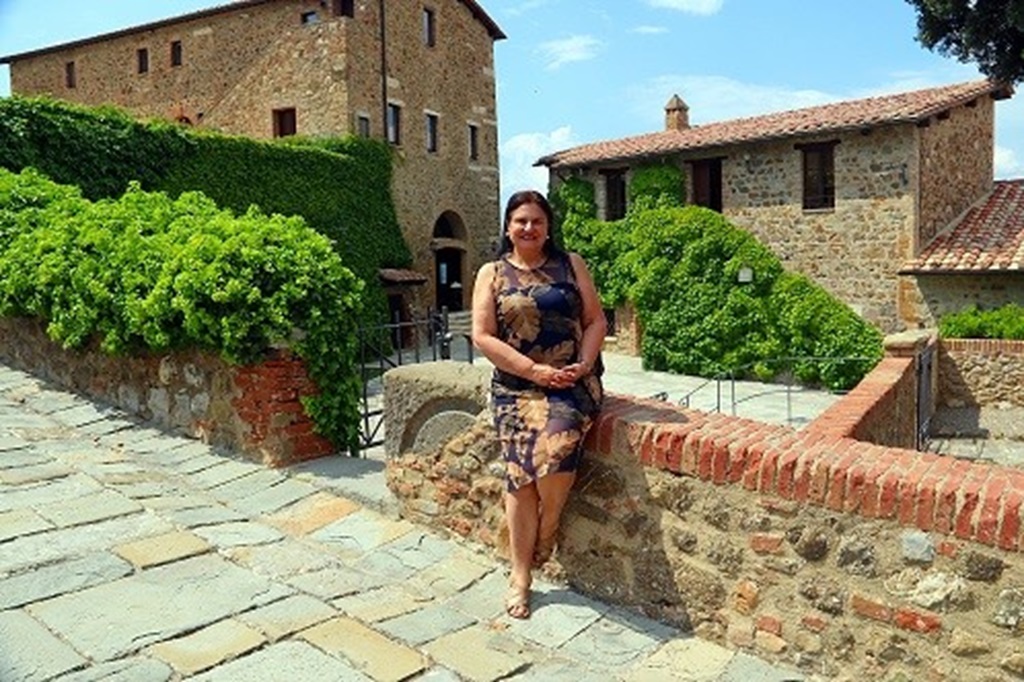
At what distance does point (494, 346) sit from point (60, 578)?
2.32 meters

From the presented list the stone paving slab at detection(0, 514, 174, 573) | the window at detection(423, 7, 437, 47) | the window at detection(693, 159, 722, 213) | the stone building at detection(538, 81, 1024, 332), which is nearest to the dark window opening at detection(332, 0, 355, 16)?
the window at detection(423, 7, 437, 47)

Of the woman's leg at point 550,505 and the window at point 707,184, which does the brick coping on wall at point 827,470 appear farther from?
the window at point 707,184

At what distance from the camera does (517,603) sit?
140 inches

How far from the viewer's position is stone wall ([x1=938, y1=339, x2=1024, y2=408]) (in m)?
13.4

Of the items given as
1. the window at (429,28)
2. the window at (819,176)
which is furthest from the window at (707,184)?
the window at (429,28)

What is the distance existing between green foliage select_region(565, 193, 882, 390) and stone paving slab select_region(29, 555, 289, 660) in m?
15.2

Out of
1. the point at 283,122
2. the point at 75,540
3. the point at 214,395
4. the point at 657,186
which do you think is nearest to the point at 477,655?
the point at 75,540

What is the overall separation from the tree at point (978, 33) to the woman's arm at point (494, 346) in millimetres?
15900

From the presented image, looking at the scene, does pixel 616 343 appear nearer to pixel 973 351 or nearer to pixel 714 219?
pixel 714 219

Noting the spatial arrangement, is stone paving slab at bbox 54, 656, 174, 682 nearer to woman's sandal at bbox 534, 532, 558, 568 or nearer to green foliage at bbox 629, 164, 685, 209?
woman's sandal at bbox 534, 532, 558, 568

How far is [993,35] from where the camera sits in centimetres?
1581

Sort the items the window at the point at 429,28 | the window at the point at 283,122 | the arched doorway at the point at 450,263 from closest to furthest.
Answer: the window at the point at 283,122 < the window at the point at 429,28 < the arched doorway at the point at 450,263

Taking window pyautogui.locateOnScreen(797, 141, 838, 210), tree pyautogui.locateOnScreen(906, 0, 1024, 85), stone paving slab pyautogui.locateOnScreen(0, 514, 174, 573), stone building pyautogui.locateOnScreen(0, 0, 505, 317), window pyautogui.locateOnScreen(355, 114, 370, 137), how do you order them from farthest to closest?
1. stone building pyautogui.locateOnScreen(0, 0, 505, 317)
2. window pyautogui.locateOnScreen(355, 114, 370, 137)
3. window pyautogui.locateOnScreen(797, 141, 838, 210)
4. tree pyautogui.locateOnScreen(906, 0, 1024, 85)
5. stone paving slab pyautogui.locateOnScreen(0, 514, 174, 573)

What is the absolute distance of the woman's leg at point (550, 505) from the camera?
3500mm
